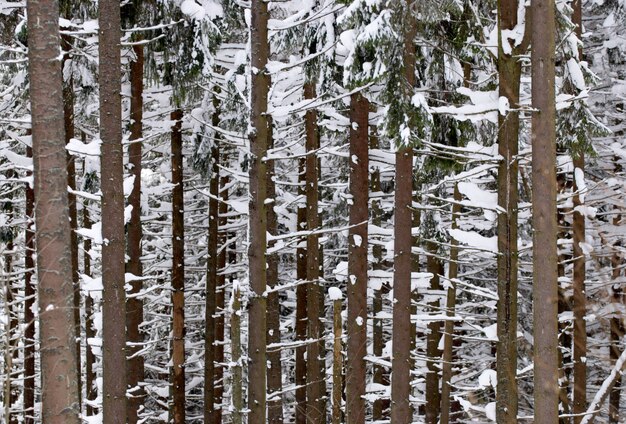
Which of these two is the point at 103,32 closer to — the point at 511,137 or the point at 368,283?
the point at 511,137

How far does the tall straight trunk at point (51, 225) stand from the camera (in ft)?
18.7

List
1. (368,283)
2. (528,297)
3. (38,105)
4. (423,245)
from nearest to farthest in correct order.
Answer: (38,105) < (368,283) < (423,245) < (528,297)

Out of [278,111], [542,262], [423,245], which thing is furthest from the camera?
[423,245]

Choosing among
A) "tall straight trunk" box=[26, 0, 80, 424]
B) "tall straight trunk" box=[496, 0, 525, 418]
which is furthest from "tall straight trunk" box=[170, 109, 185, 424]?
"tall straight trunk" box=[26, 0, 80, 424]

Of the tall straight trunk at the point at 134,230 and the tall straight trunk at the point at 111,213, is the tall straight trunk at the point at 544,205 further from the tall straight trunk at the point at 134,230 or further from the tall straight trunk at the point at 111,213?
the tall straight trunk at the point at 134,230

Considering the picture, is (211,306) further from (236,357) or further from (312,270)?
(236,357)

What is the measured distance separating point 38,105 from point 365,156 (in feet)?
23.5

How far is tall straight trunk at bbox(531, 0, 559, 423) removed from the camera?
24.2ft

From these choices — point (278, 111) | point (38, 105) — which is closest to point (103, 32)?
point (278, 111)

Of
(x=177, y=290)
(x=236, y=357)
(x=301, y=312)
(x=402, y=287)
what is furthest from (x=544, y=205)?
(x=301, y=312)

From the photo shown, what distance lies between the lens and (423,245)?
1783 centimetres

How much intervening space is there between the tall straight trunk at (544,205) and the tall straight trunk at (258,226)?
4.03 metres

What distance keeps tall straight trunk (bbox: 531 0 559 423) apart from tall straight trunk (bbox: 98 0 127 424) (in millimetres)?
5192

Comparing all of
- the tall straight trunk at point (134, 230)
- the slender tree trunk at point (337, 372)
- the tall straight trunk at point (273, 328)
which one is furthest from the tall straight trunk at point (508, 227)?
the tall straight trunk at point (273, 328)
